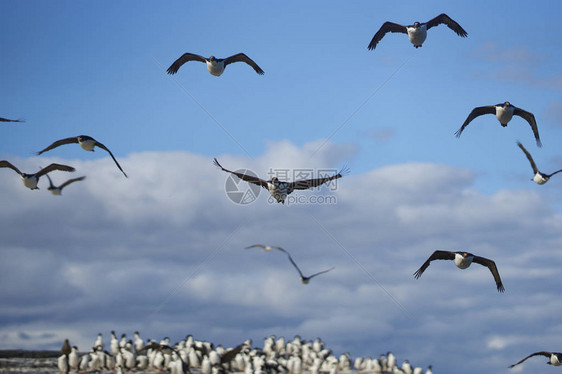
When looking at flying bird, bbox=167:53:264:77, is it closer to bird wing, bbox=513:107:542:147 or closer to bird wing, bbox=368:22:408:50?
bird wing, bbox=368:22:408:50

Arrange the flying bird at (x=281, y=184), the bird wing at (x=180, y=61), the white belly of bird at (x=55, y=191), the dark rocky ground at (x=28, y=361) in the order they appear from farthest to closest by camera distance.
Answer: the dark rocky ground at (x=28, y=361), the white belly of bird at (x=55, y=191), the bird wing at (x=180, y=61), the flying bird at (x=281, y=184)

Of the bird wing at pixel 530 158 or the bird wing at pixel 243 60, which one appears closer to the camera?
the bird wing at pixel 243 60

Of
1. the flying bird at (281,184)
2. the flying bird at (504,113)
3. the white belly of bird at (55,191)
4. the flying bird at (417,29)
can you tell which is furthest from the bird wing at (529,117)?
the white belly of bird at (55,191)

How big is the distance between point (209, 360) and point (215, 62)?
2605 centimetres

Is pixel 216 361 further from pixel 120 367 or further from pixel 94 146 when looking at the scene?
pixel 94 146

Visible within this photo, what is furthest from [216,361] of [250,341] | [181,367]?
[250,341]

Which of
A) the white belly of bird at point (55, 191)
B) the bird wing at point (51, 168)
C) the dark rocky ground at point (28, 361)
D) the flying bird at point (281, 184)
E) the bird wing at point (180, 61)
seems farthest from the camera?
the dark rocky ground at point (28, 361)

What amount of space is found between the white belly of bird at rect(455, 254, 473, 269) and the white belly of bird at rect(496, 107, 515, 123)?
655 cm

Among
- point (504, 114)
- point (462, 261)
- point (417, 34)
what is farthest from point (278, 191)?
point (504, 114)

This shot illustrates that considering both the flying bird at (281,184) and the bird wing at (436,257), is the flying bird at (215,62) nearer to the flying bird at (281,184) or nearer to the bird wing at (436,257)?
the flying bird at (281,184)

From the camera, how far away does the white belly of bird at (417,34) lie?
107 feet

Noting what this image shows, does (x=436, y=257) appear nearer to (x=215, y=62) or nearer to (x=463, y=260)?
(x=463, y=260)

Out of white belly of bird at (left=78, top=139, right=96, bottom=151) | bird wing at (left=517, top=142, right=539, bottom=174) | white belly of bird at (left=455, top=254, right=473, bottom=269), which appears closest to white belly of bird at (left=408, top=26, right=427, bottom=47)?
bird wing at (left=517, top=142, right=539, bottom=174)

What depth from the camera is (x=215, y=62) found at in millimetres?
34000
